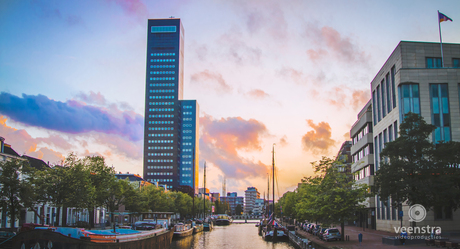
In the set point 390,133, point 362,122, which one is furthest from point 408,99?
point 362,122

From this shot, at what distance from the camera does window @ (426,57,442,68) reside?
204 feet

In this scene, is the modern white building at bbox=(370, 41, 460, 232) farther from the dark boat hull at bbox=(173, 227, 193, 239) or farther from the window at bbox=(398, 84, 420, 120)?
Result: the dark boat hull at bbox=(173, 227, 193, 239)

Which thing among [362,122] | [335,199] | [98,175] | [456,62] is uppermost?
[456,62]

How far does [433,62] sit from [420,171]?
90.0 ft

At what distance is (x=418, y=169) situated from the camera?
43.0 meters

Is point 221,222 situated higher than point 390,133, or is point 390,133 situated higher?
point 390,133

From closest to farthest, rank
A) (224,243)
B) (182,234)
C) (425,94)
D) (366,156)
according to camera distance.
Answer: (425,94) < (224,243) < (366,156) < (182,234)

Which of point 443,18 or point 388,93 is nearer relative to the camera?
point 443,18

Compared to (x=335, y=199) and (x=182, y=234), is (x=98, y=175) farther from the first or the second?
(x=335, y=199)

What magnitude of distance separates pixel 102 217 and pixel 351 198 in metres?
79.2

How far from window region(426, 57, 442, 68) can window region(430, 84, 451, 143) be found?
493cm

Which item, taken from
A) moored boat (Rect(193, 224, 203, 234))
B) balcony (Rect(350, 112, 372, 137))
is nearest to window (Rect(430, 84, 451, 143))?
balcony (Rect(350, 112, 372, 137))

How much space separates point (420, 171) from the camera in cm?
4347

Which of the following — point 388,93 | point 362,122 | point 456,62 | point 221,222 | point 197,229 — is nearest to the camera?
point 456,62
